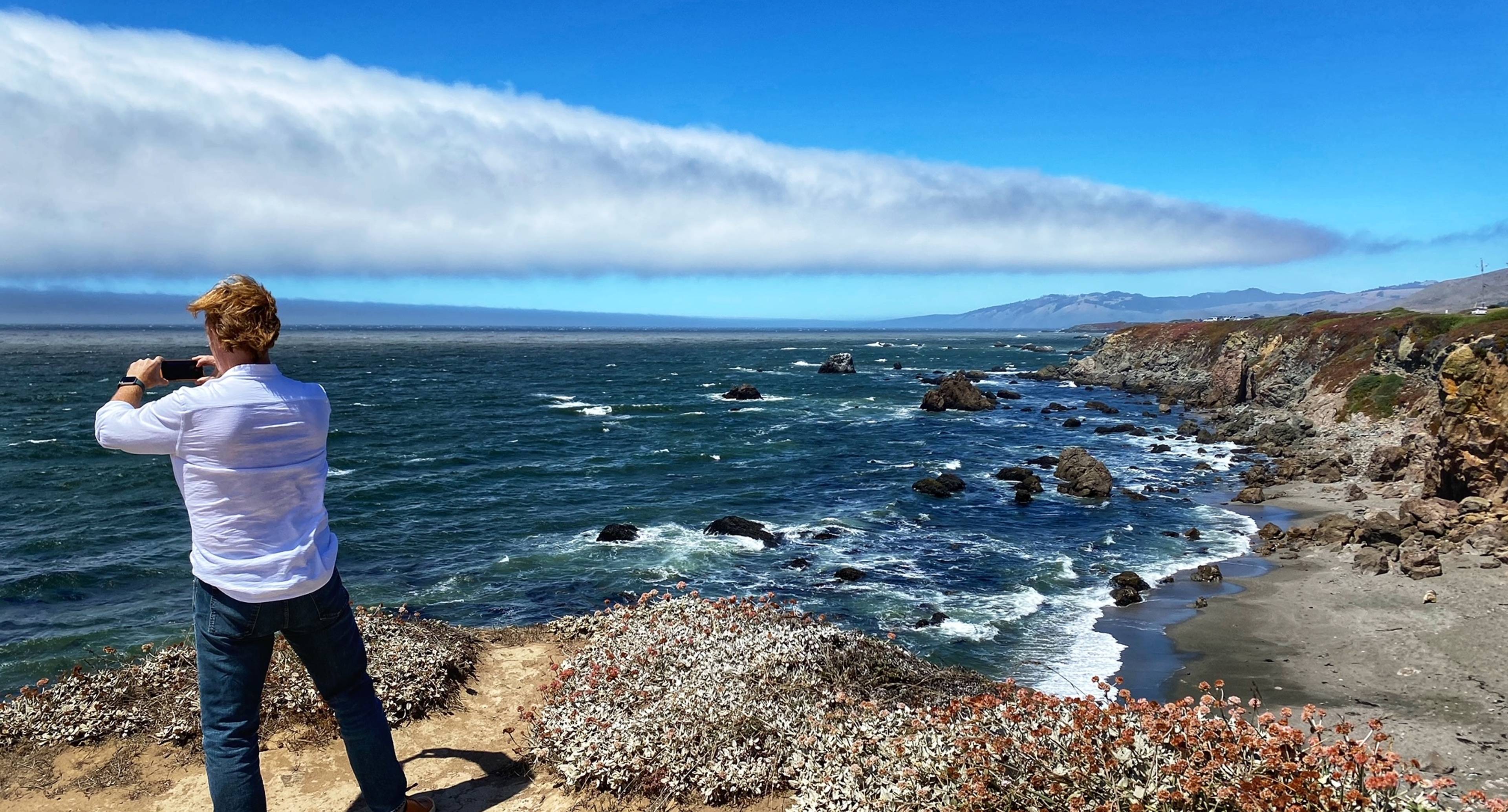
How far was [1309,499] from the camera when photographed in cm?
2641

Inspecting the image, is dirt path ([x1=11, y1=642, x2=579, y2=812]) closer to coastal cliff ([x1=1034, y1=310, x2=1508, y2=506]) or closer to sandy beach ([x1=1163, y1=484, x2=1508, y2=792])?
sandy beach ([x1=1163, y1=484, x2=1508, y2=792])

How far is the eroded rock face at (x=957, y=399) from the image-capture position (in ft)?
188

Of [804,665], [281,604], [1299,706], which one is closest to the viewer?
[281,604]

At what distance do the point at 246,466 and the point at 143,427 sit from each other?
46cm

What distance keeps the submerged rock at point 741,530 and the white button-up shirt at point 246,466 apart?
18.9 m

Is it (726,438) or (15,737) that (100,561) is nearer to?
(15,737)

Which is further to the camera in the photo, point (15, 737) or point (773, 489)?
point (773, 489)

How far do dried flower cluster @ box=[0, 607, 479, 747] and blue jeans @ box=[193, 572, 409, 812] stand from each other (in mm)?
2493

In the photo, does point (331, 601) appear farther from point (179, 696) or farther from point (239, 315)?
point (179, 696)

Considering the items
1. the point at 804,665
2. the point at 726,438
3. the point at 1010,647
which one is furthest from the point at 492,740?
the point at 726,438

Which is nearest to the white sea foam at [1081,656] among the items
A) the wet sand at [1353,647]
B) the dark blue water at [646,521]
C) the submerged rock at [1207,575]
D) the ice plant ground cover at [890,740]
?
the dark blue water at [646,521]

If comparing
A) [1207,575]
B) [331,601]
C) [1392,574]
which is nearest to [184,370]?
[331,601]

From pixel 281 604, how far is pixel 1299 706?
14.0 m

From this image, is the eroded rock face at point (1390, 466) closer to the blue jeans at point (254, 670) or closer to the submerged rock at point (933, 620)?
the submerged rock at point (933, 620)
